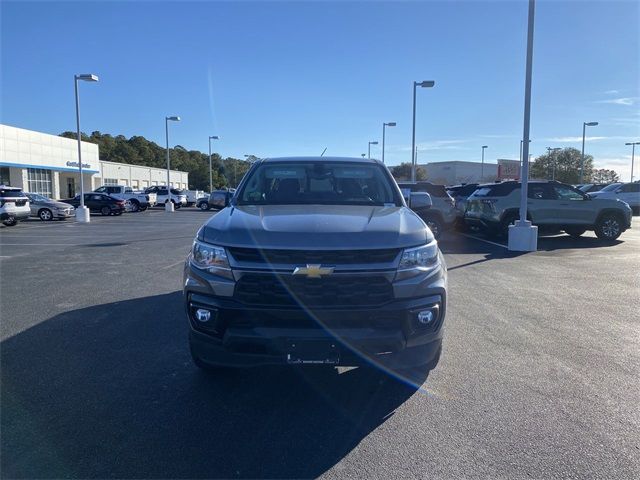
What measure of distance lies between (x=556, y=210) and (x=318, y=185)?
37.5 feet

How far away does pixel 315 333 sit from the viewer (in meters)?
3.27

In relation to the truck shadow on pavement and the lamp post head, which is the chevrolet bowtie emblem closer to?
the truck shadow on pavement

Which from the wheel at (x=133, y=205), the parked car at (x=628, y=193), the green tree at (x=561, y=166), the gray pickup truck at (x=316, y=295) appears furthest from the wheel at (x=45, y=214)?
the green tree at (x=561, y=166)

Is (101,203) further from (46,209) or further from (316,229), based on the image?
(316,229)

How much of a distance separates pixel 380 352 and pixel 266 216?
1442mm

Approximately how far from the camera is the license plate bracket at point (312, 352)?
3.26 metres

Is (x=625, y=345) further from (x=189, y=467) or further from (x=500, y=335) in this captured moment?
(x=189, y=467)

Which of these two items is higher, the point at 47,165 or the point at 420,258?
the point at 47,165

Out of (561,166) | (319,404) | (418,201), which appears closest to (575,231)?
(418,201)

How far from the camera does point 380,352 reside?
3.34 meters

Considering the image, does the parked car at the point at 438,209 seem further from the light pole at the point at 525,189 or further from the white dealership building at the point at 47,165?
the white dealership building at the point at 47,165

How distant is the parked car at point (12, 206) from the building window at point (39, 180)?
21610 mm

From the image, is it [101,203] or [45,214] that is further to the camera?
[101,203]

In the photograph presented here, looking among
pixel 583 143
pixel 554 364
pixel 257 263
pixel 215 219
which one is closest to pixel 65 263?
pixel 215 219
